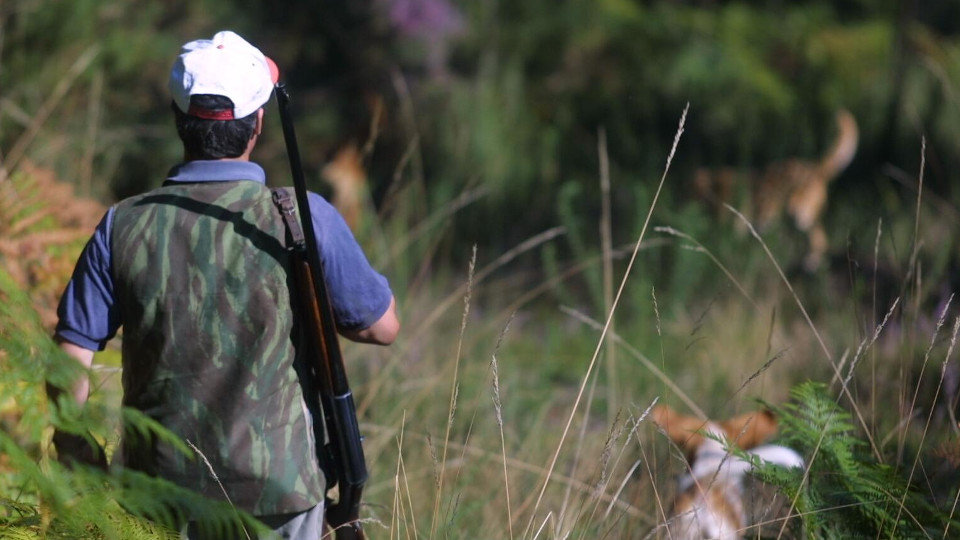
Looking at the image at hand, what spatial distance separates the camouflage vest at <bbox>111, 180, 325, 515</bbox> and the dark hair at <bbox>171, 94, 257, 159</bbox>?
0.28 feet

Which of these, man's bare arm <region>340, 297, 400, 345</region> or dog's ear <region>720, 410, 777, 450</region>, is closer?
man's bare arm <region>340, 297, 400, 345</region>

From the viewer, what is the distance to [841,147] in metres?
8.91

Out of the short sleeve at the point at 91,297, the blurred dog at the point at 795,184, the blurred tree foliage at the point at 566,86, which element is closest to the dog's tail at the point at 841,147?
the blurred dog at the point at 795,184

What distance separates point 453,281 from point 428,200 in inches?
28.3

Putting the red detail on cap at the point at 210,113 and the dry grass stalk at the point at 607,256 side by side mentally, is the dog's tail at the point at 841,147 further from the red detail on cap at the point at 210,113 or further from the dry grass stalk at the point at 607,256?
the red detail on cap at the point at 210,113

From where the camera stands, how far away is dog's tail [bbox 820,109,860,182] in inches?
346

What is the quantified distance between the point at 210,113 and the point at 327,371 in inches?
21.6

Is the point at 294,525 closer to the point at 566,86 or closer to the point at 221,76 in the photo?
the point at 221,76

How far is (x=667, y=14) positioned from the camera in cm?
899

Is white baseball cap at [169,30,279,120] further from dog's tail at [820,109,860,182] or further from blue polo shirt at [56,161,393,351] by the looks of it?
dog's tail at [820,109,860,182]

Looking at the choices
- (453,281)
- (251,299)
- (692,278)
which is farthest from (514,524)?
(453,281)

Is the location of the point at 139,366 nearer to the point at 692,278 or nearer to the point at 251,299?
the point at 251,299

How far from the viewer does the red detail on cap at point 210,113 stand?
87.7 inches

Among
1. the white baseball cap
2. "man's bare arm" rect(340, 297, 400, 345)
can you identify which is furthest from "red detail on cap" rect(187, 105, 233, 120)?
"man's bare arm" rect(340, 297, 400, 345)
